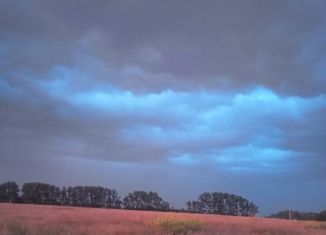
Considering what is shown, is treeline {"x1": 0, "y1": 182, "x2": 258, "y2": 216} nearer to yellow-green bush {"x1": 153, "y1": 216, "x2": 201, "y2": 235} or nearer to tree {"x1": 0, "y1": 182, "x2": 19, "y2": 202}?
tree {"x1": 0, "y1": 182, "x2": 19, "y2": 202}

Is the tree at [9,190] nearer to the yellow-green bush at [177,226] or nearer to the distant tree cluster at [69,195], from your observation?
the distant tree cluster at [69,195]

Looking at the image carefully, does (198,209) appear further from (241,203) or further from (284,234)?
(284,234)

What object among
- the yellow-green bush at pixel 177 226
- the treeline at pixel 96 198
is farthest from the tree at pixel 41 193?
the yellow-green bush at pixel 177 226

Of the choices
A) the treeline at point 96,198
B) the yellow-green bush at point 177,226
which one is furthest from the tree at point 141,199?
the yellow-green bush at point 177,226

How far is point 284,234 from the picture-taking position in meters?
39.8

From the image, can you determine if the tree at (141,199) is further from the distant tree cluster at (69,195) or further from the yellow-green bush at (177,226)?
the yellow-green bush at (177,226)

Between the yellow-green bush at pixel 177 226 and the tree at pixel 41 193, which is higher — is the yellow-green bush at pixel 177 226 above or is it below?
below

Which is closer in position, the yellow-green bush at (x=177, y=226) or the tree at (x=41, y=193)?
the yellow-green bush at (x=177, y=226)

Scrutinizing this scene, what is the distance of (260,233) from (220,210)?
125 meters

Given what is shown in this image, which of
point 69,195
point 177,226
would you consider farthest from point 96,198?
point 177,226

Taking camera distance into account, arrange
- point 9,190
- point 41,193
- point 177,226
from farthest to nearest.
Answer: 1. point 41,193
2. point 9,190
3. point 177,226

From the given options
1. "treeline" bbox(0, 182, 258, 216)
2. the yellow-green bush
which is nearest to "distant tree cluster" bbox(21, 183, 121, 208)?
"treeline" bbox(0, 182, 258, 216)

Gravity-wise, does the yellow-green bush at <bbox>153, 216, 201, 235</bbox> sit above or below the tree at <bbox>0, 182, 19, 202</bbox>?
below

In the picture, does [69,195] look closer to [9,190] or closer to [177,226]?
[9,190]
